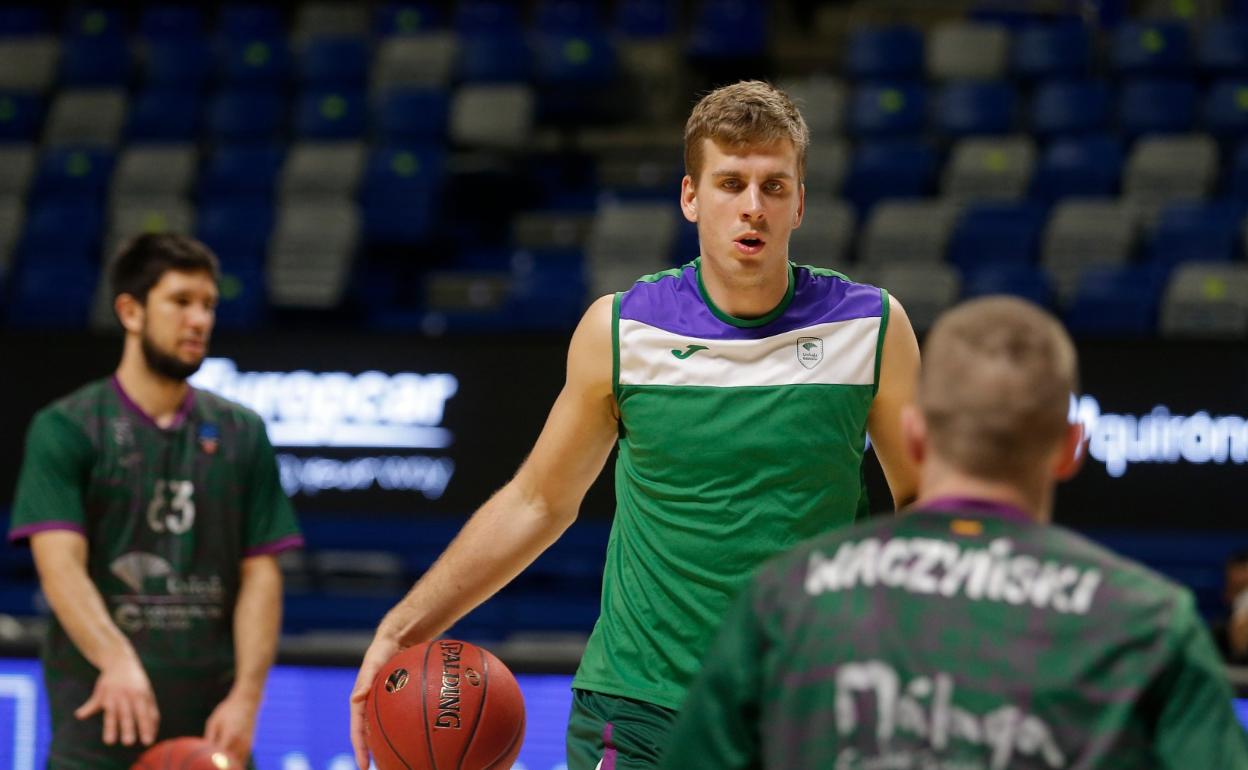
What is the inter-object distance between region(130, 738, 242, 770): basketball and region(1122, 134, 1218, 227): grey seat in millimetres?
7867

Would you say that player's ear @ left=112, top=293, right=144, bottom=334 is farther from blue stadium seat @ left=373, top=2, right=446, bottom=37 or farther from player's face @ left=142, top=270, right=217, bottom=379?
blue stadium seat @ left=373, top=2, right=446, bottom=37

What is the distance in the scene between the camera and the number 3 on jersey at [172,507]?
17.0 feet

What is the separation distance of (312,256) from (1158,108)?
6.13m

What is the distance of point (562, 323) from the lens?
10.6 metres

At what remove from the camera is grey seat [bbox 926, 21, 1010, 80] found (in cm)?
1233

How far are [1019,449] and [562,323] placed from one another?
8479 millimetres

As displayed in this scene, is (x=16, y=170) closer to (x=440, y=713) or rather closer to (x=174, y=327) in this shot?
(x=174, y=327)

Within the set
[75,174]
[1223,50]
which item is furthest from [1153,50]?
[75,174]

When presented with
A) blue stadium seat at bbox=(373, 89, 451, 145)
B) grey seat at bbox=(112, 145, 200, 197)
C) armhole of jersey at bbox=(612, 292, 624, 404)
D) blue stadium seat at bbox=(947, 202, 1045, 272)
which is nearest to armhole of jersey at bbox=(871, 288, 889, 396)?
armhole of jersey at bbox=(612, 292, 624, 404)

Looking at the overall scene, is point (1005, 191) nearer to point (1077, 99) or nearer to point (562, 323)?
point (1077, 99)

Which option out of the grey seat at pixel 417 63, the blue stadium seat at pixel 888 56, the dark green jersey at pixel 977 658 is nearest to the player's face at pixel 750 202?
the dark green jersey at pixel 977 658

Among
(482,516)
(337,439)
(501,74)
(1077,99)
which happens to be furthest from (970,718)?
(501,74)

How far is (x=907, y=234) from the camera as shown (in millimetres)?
10734

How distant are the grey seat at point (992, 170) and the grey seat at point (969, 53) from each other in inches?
41.4
